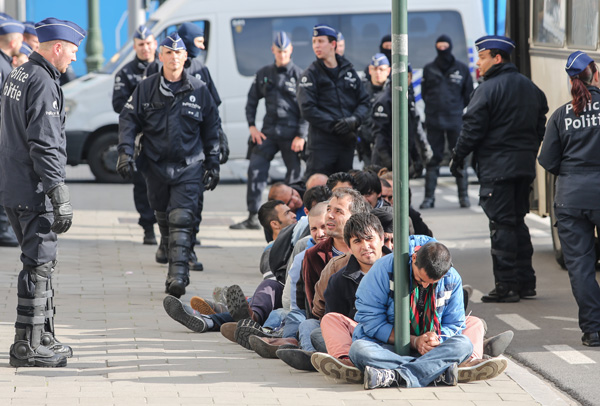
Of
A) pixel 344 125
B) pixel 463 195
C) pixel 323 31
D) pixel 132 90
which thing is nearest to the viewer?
pixel 323 31

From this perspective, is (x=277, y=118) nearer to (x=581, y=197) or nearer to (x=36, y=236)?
(x=581, y=197)

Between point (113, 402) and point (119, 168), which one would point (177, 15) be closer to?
point (119, 168)

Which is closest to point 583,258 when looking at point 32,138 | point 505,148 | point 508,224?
point 508,224

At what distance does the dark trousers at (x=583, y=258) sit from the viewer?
302 inches

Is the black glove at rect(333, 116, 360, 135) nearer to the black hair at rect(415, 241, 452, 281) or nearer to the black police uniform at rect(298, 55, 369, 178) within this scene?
the black police uniform at rect(298, 55, 369, 178)

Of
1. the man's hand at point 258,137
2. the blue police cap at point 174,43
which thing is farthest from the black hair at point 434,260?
the man's hand at point 258,137

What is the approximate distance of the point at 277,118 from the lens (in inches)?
522

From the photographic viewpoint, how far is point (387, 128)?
1282 cm

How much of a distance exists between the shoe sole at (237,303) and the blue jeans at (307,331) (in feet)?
2.85

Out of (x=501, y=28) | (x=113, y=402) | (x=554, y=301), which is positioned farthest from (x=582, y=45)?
(x=501, y=28)

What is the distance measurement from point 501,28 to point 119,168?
925cm

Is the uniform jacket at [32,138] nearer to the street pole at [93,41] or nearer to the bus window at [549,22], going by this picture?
the bus window at [549,22]

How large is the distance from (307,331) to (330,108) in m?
4.96

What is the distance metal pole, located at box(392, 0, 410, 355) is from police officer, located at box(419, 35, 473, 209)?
918 cm
